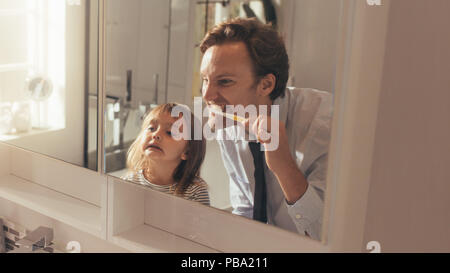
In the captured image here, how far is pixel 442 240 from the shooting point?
3.28ft

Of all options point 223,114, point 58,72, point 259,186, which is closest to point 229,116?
point 223,114

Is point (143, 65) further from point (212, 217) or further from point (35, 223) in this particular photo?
point (35, 223)

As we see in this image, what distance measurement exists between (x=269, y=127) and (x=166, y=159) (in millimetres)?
299

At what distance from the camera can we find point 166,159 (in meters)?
1.16

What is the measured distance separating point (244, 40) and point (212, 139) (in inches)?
8.8

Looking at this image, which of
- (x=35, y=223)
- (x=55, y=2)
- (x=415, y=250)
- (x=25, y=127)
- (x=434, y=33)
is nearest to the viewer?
(x=434, y=33)

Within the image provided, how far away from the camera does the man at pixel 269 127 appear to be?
0.93 meters

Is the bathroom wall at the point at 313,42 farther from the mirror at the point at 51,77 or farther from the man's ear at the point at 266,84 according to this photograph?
the mirror at the point at 51,77

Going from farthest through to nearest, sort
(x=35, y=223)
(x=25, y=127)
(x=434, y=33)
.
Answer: (x=35, y=223) → (x=25, y=127) → (x=434, y=33)

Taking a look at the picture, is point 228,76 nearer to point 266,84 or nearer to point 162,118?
point 266,84

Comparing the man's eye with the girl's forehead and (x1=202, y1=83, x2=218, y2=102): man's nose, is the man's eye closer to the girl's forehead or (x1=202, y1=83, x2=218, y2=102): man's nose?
(x1=202, y1=83, x2=218, y2=102): man's nose

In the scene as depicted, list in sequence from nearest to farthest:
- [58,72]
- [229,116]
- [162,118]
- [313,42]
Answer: [313,42], [229,116], [162,118], [58,72]

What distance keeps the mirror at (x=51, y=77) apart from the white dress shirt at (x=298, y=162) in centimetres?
43
